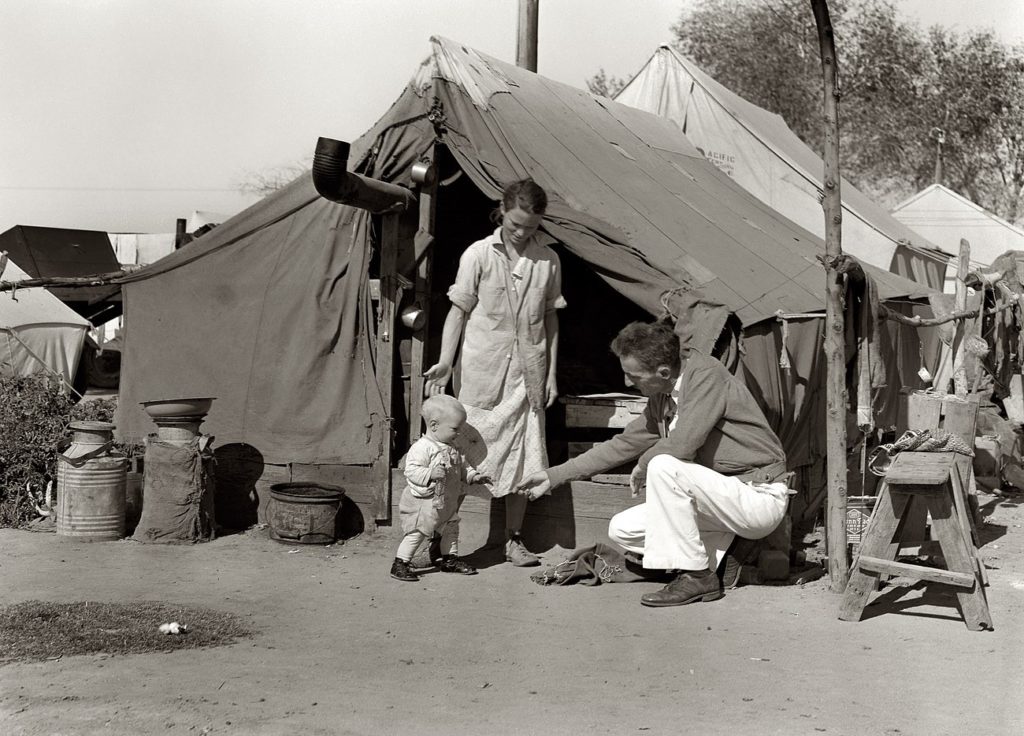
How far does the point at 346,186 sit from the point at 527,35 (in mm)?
5624

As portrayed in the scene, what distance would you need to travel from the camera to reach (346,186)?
606 cm

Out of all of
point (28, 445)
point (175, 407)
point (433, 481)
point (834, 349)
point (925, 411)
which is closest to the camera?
point (834, 349)

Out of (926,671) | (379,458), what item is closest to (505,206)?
(379,458)

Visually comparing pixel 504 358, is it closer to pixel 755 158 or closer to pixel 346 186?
pixel 346 186

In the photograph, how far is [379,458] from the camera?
669cm

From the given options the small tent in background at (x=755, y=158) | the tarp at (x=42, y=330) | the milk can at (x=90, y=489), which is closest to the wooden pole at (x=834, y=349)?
the milk can at (x=90, y=489)

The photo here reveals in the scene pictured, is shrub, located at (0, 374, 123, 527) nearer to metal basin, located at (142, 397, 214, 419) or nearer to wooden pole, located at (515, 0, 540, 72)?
metal basin, located at (142, 397, 214, 419)

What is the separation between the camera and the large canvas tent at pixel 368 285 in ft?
21.1

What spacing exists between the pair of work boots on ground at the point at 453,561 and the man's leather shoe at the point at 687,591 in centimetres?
95

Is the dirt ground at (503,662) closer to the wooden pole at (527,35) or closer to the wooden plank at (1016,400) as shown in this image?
the wooden plank at (1016,400)

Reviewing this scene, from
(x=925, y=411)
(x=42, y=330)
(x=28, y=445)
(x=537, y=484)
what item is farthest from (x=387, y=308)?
(x=42, y=330)

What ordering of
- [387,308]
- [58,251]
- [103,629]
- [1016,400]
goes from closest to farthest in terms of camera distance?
[103,629], [387,308], [1016,400], [58,251]

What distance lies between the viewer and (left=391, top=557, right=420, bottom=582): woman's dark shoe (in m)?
5.60

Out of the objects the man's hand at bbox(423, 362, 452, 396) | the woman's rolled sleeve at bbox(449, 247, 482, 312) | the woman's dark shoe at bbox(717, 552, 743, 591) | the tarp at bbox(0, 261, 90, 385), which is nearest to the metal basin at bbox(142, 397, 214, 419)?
the man's hand at bbox(423, 362, 452, 396)
